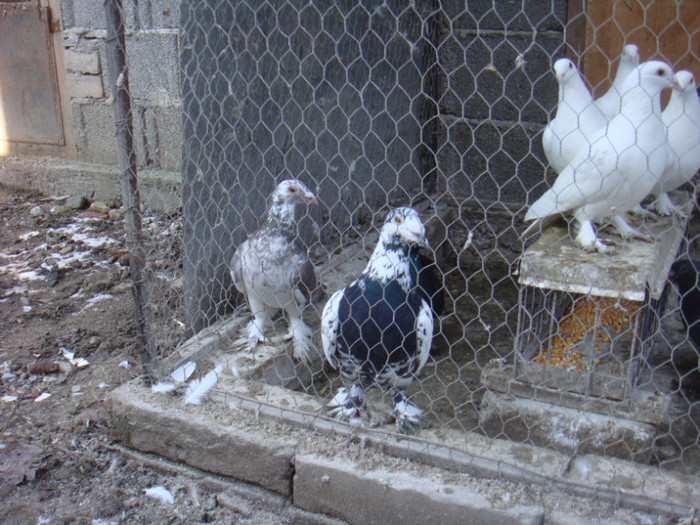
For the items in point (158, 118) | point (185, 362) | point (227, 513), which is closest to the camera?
point (227, 513)

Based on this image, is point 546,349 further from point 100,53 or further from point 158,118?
point 100,53

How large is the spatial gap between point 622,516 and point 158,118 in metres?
3.24

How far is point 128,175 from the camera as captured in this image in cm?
205

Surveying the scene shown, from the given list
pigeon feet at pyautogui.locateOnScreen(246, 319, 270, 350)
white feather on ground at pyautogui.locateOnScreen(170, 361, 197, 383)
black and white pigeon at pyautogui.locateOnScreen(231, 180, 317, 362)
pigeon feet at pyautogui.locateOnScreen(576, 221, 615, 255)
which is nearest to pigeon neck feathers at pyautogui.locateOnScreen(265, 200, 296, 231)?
black and white pigeon at pyautogui.locateOnScreen(231, 180, 317, 362)

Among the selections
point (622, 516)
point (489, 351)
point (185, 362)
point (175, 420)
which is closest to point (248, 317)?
point (185, 362)

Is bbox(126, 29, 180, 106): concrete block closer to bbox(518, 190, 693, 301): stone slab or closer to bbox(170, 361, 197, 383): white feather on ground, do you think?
bbox(170, 361, 197, 383): white feather on ground

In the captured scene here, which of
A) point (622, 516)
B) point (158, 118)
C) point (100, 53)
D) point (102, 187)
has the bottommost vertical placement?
point (622, 516)

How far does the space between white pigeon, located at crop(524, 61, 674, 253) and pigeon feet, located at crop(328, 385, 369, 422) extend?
88 cm

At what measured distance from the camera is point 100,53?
4.26 metres

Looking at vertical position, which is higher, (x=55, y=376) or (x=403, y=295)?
(x=403, y=295)

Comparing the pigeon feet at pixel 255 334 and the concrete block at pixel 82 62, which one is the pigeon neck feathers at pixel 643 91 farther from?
the concrete block at pixel 82 62

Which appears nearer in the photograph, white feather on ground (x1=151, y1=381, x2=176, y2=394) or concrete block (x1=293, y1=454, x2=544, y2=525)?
concrete block (x1=293, y1=454, x2=544, y2=525)

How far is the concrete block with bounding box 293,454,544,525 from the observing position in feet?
5.51

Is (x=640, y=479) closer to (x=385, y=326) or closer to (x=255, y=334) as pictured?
(x=385, y=326)
